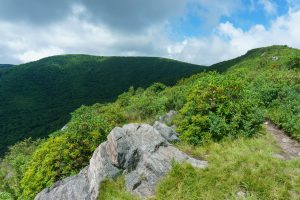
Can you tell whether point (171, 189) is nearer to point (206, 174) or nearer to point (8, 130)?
point (206, 174)

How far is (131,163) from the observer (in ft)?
50.1

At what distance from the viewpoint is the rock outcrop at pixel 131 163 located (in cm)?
1420

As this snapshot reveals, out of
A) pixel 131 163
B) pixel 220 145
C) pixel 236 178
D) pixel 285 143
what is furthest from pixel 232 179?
pixel 285 143

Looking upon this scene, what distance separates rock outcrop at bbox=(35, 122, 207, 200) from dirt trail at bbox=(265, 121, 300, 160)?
4.05 metres

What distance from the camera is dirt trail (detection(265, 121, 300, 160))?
1504 centimetres

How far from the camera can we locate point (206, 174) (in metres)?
13.2

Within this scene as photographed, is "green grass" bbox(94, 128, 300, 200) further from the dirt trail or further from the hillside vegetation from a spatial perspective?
the dirt trail

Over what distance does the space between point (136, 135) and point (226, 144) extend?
441cm

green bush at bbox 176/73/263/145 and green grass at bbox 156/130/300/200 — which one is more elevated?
green bush at bbox 176/73/263/145

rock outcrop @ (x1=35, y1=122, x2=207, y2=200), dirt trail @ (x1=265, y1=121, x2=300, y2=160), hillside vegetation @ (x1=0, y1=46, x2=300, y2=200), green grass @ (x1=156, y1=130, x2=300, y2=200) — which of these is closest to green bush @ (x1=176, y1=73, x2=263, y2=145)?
hillside vegetation @ (x1=0, y1=46, x2=300, y2=200)

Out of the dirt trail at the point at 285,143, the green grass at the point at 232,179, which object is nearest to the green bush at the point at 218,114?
the dirt trail at the point at 285,143

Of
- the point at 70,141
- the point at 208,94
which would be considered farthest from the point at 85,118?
the point at 208,94

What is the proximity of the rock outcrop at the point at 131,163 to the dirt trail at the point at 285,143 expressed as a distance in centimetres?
405

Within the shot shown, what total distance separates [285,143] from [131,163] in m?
7.81
